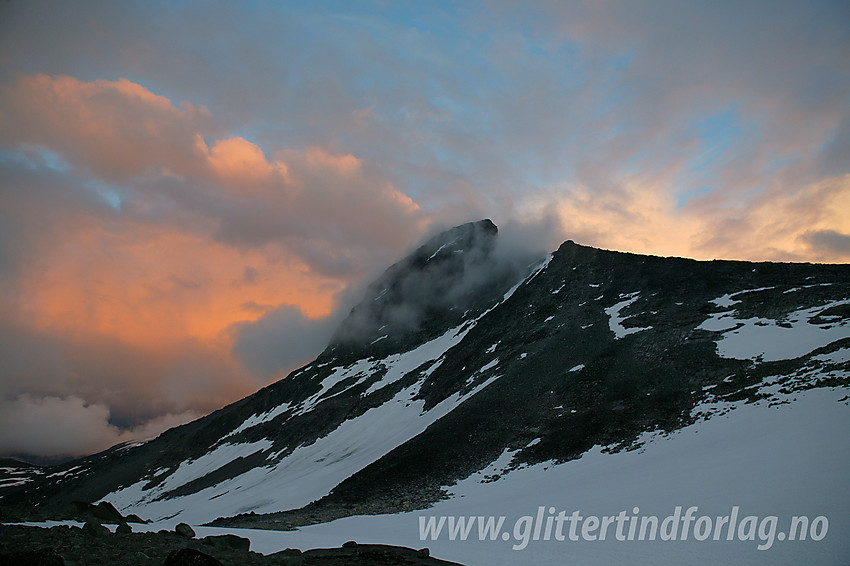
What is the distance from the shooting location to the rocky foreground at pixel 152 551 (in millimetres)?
11578

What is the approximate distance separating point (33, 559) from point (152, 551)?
3.74m

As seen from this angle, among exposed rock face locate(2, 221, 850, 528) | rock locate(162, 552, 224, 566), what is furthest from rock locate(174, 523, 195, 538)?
exposed rock face locate(2, 221, 850, 528)

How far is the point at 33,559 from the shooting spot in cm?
1055

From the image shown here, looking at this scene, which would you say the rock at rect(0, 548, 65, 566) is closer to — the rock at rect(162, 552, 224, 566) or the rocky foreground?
the rocky foreground

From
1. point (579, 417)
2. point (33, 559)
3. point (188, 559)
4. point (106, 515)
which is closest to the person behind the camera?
point (33, 559)

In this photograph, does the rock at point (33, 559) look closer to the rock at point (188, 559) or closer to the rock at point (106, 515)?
the rock at point (188, 559)

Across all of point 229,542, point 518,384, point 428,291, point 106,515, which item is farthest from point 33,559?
point 428,291

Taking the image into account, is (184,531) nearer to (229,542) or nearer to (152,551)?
(229,542)

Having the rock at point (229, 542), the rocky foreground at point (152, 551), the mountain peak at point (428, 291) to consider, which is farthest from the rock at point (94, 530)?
the mountain peak at point (428, 291)

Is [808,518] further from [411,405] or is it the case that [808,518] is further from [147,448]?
[147,448]

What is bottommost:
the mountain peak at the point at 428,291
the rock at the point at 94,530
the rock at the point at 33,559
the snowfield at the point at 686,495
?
the snowfield at the point at 686,495

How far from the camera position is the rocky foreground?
11578 mm

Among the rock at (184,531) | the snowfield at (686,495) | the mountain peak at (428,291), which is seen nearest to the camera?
the snowfield at (686,495)

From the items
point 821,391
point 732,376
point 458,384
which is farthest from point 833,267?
point 458,384
